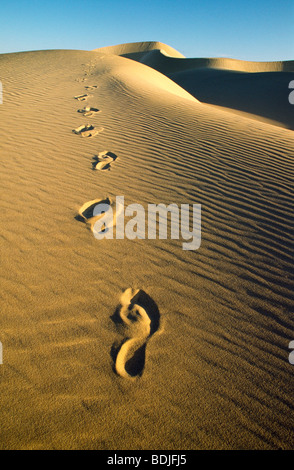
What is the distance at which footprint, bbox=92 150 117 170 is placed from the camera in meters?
4.29

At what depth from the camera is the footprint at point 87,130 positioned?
544 centimetres

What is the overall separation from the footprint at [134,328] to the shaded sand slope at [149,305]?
12 mm

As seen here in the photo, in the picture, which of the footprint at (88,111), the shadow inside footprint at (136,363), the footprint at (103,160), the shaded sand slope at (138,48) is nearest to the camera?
the shadow inside footprint at (136,363)

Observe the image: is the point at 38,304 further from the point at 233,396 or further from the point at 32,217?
the point at 233,396

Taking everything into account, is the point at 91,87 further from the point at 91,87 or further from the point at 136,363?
the point at 136,363

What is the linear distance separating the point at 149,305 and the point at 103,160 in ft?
9.94

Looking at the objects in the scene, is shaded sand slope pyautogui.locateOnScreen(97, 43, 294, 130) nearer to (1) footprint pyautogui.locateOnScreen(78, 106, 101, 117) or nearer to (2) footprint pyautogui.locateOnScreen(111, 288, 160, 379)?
(1) footprint pyautogui.locateOnScreen(78, 106, 101, 117)

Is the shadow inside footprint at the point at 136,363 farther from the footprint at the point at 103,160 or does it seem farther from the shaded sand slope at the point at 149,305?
the footprint at the point at 103,160

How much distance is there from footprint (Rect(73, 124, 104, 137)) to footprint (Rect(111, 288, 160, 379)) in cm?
415

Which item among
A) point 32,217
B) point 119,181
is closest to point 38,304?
point 32,217

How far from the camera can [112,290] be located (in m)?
2.37

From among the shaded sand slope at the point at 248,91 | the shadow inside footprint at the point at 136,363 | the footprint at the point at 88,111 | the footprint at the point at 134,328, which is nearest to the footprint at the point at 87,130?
the footprint at the point at 88,111

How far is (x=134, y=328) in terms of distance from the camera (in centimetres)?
206
